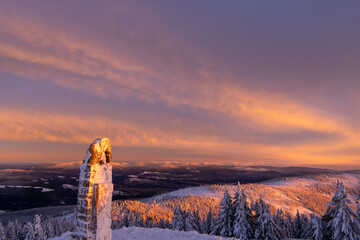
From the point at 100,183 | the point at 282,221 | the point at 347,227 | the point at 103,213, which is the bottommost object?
the point at 282,221

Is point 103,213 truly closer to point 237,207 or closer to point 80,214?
point 80,214

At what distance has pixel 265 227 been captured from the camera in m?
28.7

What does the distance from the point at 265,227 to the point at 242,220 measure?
3146mm

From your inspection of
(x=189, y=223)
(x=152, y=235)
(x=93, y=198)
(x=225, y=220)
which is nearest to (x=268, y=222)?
(x=225, y=220)

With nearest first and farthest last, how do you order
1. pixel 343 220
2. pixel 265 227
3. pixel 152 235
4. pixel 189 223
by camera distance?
pixel 152 235
pixel 343 220
pixel 265 227
pixel 189 223

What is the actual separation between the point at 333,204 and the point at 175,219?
25.4 meters

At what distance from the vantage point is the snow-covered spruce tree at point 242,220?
2862 centimetres

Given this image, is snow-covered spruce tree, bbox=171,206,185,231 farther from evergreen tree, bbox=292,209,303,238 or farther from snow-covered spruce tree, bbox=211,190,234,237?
evergreen tree, bbox=292,209,303,238

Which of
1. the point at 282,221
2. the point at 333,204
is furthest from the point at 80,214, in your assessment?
the point at 282,221

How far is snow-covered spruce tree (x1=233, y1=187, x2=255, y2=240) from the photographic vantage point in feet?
93.9

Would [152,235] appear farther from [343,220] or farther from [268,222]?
[343,220]

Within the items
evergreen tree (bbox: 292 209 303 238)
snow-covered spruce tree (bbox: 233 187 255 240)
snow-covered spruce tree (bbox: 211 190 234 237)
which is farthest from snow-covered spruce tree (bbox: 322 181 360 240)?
evergreen tree (bbox: 292 209 303 238)

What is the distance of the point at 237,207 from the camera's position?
97.5ft

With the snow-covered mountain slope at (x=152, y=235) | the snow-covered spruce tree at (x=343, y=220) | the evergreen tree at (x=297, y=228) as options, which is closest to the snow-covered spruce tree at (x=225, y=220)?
the snow-covered spruce tree at (x=343, y=220)
